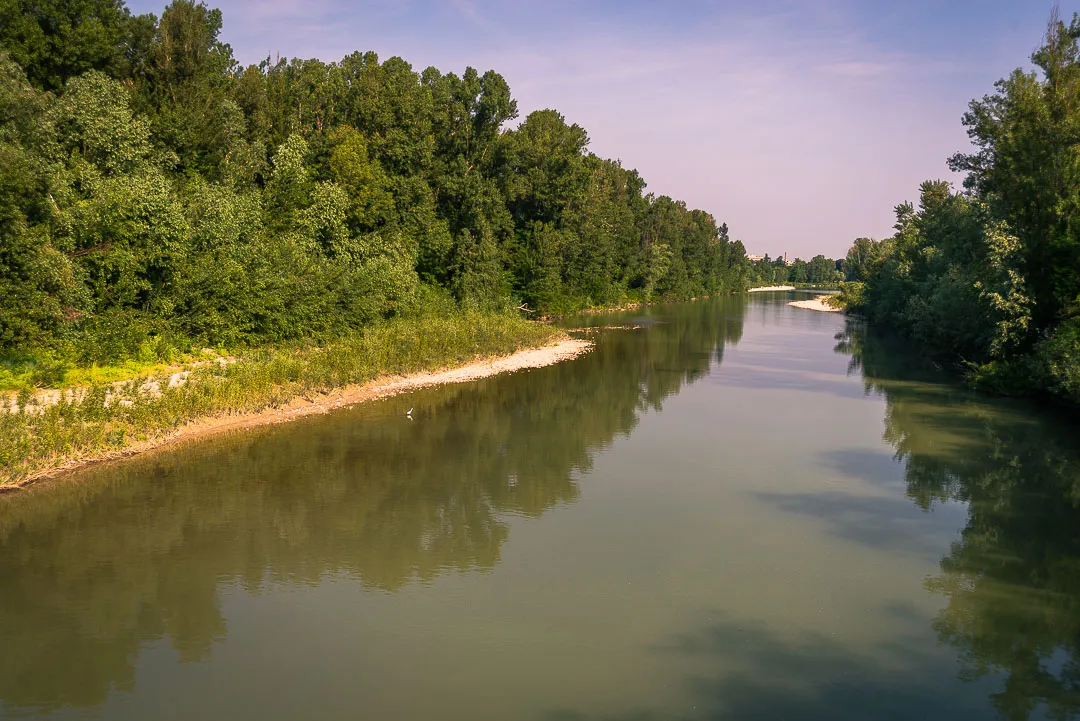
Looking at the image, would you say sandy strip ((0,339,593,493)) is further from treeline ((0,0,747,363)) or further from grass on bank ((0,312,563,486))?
treeline ((0,0,747,363))

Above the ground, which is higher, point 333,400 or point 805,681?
point 333,400

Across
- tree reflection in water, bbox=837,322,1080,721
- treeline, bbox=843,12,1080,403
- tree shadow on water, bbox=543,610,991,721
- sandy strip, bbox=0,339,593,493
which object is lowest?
tree shadow on water, bbox=543,610,991,721

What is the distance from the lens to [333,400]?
100 feet

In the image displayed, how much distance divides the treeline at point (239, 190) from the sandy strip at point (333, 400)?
5.73 m

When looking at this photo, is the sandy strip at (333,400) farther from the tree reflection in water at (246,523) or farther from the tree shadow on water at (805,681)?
the tree shadow on water at (805,681)

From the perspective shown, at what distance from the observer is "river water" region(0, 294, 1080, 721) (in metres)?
11.3

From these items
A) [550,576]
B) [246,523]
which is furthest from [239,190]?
[550,576]

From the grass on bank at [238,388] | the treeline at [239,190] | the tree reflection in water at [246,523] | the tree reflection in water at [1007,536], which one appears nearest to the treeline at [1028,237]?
the tree reflection in water at [1007,536]

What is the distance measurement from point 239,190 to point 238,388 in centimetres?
2161

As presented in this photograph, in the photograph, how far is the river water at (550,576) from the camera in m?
11.3

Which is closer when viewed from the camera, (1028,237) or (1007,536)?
(1007,536)

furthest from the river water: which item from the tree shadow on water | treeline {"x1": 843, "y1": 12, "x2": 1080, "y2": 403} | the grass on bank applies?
treeline {"x1": 843, "y1": 12, "x2": 1080, "y2": 403}

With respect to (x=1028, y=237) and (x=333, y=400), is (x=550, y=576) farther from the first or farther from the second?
(x=1028, y=237)

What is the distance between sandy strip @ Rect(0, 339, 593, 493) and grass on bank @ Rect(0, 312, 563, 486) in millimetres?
201
